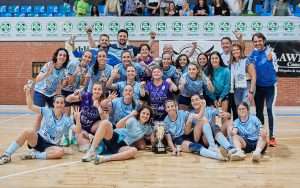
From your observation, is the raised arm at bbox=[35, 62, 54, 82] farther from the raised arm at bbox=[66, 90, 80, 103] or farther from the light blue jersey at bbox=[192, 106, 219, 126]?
the light blue jersey at bbox=[192, 106, 219, 126]

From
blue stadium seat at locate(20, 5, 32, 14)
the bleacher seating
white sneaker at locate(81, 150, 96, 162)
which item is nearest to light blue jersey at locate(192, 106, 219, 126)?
white sneaker at locate(81, 150, 96, 162)

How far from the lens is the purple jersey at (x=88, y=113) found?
6238 millimetres

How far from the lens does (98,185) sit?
4574mm

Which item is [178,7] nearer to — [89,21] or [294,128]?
[89,21]

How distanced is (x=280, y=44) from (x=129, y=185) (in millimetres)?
8190

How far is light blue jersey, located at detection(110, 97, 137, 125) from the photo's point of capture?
246 inches

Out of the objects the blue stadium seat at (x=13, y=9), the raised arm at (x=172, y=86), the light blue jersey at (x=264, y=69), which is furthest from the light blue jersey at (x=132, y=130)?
the blue stadium seat at (x=13, y=9)

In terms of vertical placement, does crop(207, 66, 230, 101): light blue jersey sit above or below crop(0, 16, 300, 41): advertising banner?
below

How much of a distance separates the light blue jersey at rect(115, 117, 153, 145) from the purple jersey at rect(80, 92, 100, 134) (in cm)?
46

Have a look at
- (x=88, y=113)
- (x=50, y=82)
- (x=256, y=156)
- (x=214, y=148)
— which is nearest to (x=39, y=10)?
(x=50, y=82)

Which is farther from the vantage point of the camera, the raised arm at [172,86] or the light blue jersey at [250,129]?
the raised arm at [172,86]

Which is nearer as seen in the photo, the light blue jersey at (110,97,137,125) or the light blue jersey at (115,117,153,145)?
the light blue jersey at (115,117,153,145)

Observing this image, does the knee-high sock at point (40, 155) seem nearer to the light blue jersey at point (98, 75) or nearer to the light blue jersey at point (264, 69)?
the light blue jersey at point (98, 75)

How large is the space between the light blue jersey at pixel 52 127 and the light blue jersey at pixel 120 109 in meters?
0.73
